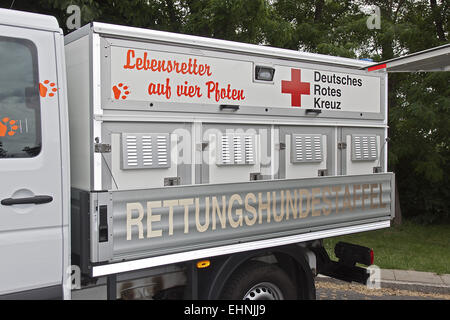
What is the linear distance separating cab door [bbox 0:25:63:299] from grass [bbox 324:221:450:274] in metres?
4.96

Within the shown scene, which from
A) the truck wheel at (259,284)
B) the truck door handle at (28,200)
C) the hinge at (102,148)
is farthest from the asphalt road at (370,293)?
the truck door handle at (28,200)

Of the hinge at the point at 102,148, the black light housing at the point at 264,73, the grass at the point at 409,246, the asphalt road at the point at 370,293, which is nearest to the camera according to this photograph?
the hinge at the point at 102,148

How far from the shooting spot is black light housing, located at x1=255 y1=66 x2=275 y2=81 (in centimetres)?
410

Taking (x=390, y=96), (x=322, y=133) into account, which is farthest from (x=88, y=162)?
(x=390, y=96)

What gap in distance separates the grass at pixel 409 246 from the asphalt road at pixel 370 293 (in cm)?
65

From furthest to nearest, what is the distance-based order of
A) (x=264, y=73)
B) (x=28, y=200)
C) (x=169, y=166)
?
(x=264, y=73) < (x=169, y=166) < (x=28, y=200)

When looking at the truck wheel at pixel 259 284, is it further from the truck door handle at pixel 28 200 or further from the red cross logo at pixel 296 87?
the truck door handle at pixel 28 200

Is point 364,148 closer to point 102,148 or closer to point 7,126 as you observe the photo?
point 102,148

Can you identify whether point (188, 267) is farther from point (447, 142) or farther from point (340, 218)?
point (447, 142)

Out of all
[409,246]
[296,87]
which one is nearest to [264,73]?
[296,87]

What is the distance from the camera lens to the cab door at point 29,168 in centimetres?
293

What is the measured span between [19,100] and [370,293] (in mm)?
5093

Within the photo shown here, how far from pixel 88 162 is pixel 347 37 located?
7646 millimetres

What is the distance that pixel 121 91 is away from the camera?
3305 mm
